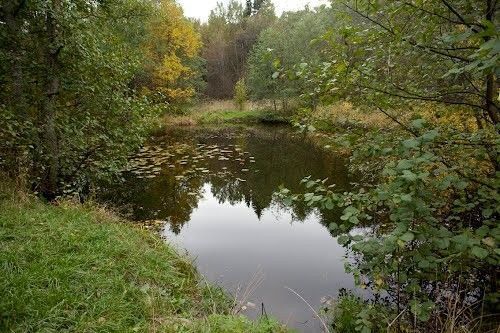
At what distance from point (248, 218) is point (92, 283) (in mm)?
6556

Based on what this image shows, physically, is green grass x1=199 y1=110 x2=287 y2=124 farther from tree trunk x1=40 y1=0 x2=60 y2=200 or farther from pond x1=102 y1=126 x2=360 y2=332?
tree trunk x1=40 y1=0 x2=60 y2=200

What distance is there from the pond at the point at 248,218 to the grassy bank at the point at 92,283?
839 millimetres

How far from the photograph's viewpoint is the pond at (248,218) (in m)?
6.62

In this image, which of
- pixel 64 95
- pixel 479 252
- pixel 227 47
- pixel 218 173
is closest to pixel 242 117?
pixel 227 47

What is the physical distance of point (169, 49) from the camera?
27891 mm

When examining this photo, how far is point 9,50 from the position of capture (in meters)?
7.40

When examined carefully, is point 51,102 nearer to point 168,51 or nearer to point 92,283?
point 92,283

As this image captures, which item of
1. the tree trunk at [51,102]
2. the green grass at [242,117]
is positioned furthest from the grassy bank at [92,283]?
the green grass at [242,117]

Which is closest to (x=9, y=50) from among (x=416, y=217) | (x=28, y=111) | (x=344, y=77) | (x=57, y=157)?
(x=28, y=111)

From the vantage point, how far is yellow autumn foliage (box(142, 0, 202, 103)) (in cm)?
2699

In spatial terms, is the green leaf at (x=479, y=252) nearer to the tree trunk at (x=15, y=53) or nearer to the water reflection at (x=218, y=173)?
the water reflection at (x=218, y=173)

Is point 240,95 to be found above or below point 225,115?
above

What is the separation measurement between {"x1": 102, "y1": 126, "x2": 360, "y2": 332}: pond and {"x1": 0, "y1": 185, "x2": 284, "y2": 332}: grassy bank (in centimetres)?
84

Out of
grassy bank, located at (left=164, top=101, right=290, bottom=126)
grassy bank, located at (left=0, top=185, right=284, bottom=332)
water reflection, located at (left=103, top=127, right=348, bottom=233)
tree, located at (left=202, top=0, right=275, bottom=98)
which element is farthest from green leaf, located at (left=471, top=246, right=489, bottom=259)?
tree, located at (left=202, top=0, right=275, bottom=98)
